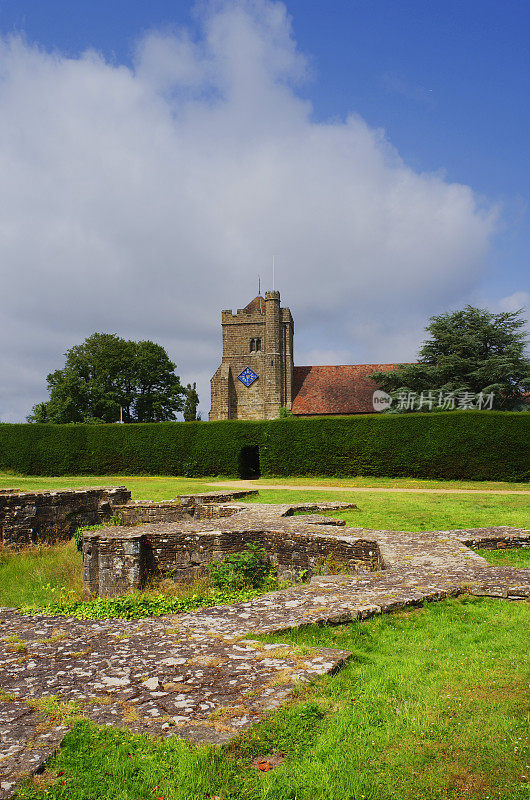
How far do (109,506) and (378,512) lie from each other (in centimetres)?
613

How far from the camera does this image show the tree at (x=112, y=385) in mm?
45531

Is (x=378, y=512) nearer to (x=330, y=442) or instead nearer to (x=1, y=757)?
(x=1, y=757)

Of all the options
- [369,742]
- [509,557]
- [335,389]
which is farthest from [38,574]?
[335,389]

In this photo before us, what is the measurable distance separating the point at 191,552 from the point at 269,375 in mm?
35443

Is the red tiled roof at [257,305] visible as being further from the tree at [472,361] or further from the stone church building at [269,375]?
the tree at [472,361]

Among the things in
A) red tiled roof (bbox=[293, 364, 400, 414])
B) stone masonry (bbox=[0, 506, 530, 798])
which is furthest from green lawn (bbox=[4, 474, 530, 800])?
red tiled roof (bbox=[293, 364, 400, 414])

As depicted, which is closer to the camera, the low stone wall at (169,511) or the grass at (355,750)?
the grass at (355,750)

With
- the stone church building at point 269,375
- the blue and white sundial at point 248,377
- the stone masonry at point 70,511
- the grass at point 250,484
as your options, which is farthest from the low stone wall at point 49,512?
the blue and white sundial at point 248,377

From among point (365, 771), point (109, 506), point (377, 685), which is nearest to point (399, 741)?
point (365, 771)

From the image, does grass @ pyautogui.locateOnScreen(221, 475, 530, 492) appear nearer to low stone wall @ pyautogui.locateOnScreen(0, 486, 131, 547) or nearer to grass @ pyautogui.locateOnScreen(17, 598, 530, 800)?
low stone wall @ pyautogui.locateOnScreen(0, 486, 131, 547)

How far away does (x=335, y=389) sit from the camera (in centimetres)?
4178

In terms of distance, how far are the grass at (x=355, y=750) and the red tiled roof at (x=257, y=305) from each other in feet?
141

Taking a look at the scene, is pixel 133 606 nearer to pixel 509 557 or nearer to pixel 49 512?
pixel 509 557

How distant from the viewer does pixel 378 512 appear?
39.9 feet
